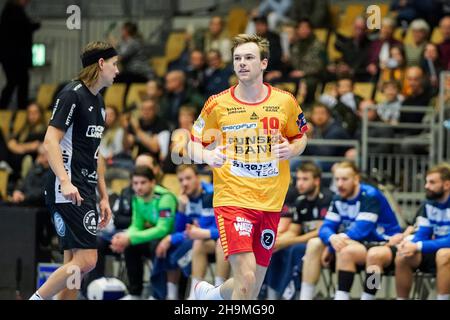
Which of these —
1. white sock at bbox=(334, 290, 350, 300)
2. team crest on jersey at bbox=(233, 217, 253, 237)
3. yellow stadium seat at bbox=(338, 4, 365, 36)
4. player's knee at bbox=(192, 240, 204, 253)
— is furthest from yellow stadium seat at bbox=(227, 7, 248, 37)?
team crest on jersey at bbox=(233, 217, 253, 237)

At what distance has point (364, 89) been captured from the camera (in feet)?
51.9

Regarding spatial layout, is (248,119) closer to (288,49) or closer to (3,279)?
(3,279)

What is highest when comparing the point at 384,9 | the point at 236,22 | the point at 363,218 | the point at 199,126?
the point at 384,9

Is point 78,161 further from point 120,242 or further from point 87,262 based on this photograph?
point 120,242

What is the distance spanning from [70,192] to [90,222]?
1.48 ft

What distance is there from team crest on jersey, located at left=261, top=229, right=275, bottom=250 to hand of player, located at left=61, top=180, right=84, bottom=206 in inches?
53.6

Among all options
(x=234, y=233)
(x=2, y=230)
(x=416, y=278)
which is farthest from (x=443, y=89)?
(x=234, y=233)

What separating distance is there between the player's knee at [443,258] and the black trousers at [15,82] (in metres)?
9.16

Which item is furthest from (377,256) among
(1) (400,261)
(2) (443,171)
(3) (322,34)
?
(3) (322,34)

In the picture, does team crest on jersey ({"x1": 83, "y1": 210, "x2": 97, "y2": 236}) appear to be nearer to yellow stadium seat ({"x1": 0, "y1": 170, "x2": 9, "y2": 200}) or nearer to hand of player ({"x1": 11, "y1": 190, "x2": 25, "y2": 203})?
hand of player ({"x1": 11, "y1": 190, "x2": 25, "y2": 203})

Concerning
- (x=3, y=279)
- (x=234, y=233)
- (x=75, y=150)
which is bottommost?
(x=3, y=279)

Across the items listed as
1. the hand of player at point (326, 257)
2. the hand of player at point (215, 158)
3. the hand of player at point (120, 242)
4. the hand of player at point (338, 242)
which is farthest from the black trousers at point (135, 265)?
the hand of player at point (215, 158)

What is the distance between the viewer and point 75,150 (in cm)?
880
